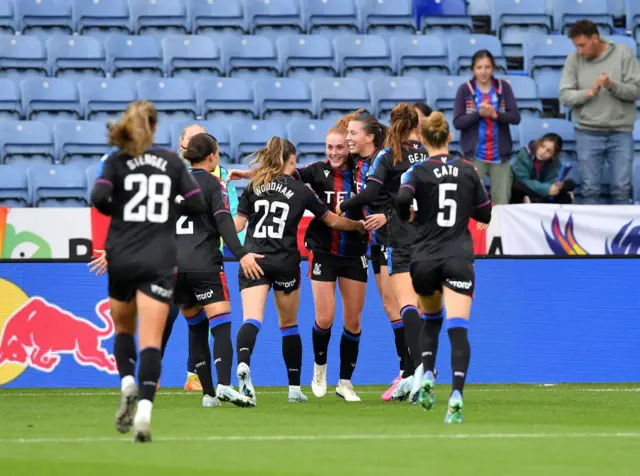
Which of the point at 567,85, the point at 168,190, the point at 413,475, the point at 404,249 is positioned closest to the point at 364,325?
the point at 404,249

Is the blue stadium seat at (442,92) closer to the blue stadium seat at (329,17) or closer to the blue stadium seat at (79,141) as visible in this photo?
the blue stadium seat at (329,17)

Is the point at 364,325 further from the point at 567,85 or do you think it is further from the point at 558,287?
the point at 567,85

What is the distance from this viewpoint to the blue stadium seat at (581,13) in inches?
691

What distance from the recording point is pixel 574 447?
20.6 ft

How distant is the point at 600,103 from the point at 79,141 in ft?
20.4

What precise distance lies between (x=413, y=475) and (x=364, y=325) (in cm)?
686

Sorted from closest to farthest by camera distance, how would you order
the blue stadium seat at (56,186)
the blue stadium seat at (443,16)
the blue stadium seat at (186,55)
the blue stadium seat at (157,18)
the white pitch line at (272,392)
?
the white pitch line at (272,392)
the blue stadium seat at (56,186)
the blue stadium seat at (186,55)
the blue stadium seat at (157,18)
the blue stadium seat at (443,16)

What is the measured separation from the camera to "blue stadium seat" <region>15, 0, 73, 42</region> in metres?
16.6

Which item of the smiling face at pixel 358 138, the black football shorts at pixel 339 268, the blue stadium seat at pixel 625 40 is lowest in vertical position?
the black football shorts at pixel 339 268

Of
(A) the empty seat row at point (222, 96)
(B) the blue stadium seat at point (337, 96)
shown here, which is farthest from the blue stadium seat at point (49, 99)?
(B) the blue stadium seat at point (337, 96)

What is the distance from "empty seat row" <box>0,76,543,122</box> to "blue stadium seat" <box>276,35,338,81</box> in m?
0.56

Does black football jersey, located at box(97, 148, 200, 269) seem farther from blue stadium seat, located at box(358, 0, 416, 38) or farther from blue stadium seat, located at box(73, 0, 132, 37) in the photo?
blue stadium seat, located at box(358, 0, 416, 38)

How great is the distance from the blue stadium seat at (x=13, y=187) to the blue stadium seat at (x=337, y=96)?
12.9 ft

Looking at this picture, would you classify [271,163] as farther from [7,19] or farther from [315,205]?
[7,19]
